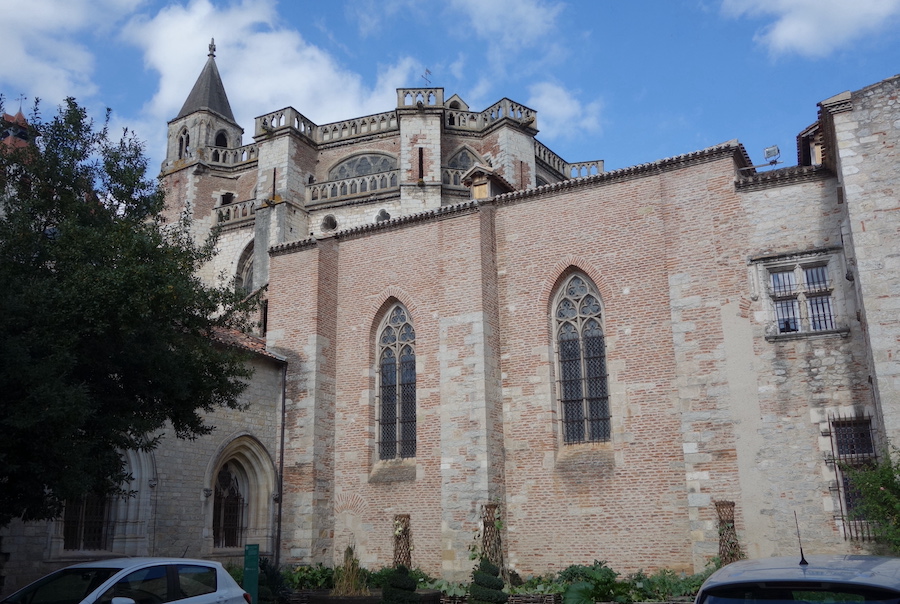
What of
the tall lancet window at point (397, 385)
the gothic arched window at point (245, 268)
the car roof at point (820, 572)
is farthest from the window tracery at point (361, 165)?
the car roof at point (820, 572)

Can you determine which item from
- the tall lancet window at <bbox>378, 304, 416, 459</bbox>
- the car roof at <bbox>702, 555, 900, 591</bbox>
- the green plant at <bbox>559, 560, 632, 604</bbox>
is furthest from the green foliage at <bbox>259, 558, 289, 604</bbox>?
the car roof at <bbox>702, 555, 900, 591</bbox>

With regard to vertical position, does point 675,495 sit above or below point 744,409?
below

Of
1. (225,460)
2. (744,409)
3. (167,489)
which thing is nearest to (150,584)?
(167,489)

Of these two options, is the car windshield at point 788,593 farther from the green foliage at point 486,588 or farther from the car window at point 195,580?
the green foliage at point 486,588

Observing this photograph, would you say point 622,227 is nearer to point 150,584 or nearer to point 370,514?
point 370,514

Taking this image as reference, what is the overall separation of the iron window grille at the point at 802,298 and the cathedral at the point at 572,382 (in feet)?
0.13

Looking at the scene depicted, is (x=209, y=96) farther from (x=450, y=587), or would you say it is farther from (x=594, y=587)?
(x=594, y=587)

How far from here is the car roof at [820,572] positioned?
3.71 metres

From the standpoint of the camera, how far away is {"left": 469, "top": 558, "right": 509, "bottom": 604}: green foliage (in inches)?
529

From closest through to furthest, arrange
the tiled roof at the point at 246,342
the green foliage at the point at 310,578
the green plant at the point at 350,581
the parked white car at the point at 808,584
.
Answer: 1. the parked white car at the point at 808,584
2. the green plant at the point at 350,581
3. the green foliage at the point at 310,578
4. the tiled roof at the point at 246,342

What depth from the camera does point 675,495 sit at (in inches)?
566

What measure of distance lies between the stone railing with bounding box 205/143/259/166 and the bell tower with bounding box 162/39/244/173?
2.4 inches

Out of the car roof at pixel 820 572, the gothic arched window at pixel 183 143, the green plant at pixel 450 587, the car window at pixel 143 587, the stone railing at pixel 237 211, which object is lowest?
the green plant at pixel 450 587

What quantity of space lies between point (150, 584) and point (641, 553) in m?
9.48
